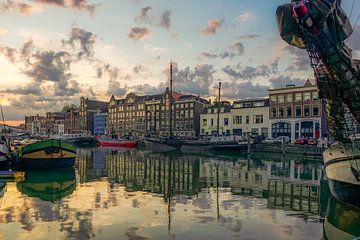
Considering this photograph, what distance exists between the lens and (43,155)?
115ft

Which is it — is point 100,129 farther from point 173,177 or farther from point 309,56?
point 309,56

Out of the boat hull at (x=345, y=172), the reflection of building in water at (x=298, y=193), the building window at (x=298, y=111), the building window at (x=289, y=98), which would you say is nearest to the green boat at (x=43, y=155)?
the reflection of building in water at (x=298, y=193)

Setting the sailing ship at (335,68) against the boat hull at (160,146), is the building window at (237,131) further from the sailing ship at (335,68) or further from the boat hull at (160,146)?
the sailing ship at (335,68)

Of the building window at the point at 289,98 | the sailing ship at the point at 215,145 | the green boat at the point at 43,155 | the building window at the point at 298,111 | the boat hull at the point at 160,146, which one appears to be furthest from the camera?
the building window at the point at 289,98

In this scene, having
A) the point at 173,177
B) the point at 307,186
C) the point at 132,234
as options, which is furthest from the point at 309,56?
the point at 173,177

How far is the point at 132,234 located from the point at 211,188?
12.0 m

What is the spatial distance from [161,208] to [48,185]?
11148 mm

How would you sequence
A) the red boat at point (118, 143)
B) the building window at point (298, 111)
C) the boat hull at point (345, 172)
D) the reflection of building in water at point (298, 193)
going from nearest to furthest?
the boat hull at point (345, 172) → the reflection of building in water at point (298, 193) → the building window at point (298, 111) → the red boat at point (118, 143)

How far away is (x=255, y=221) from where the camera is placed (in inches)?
596

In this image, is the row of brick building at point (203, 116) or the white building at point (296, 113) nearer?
the white building at point (296, 113)

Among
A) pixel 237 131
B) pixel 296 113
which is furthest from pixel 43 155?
pixel 237 131

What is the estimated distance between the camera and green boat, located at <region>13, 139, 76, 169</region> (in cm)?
3456

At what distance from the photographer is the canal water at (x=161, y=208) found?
13.4 metres

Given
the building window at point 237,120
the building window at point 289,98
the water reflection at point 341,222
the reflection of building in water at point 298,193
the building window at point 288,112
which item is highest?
the building window at point 289,98
